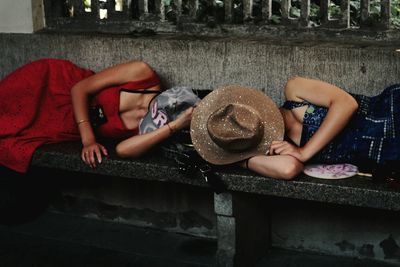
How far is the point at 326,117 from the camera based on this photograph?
4500 millimetres

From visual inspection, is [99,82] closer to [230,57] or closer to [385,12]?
[230,57]

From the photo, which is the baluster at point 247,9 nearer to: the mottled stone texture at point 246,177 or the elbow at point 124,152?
the mottled stone texture at point 246,177

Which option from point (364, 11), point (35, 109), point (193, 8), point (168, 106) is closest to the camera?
point (168, 106)

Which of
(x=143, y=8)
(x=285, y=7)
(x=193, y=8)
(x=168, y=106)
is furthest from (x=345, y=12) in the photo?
(x=143, y=8)

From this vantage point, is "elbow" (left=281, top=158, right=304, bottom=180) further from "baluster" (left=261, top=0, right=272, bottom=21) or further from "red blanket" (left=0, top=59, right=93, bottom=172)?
"red blanket" (left=0, top=59, right=93, bottom=172)

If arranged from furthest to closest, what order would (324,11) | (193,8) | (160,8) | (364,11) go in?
(160,8), (193,8), (324,11), (364,11)

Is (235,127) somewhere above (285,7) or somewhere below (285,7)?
below

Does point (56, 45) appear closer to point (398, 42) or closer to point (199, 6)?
point (199, 6)

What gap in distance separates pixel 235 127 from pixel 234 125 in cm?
1

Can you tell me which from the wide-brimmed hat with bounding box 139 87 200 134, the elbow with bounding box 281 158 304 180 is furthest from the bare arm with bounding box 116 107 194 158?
the elbow with bounding box 281 158 304 180

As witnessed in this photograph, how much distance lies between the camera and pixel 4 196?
5750 mm

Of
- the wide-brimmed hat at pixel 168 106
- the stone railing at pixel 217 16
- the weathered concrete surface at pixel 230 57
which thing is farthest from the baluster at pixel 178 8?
the wide-brimmed hat at pixel 168 106

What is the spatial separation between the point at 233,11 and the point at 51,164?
1730mm

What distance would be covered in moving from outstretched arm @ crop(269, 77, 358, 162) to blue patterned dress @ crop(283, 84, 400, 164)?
85 millimetres
